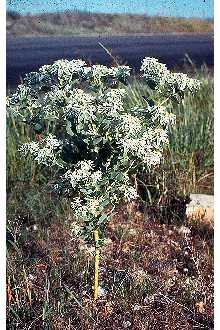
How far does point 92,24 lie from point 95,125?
52 cm

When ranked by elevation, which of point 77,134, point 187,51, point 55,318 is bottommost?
point 55,318

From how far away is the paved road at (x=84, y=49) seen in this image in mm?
2539

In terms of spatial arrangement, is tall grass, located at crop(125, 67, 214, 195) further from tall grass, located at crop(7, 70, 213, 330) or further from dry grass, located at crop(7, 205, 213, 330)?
dry grass, located at crop(7, 205, 213, 330)

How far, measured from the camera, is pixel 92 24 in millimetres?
2527

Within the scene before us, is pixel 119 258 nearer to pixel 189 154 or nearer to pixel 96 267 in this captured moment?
pixel 96 267

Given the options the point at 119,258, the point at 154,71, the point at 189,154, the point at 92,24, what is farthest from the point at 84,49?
the point at 189,154

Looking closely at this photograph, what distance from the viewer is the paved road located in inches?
100.0

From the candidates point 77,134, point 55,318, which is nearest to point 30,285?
point 55,318

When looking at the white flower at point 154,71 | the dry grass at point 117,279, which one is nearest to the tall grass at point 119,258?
the dry grass at point 117,279

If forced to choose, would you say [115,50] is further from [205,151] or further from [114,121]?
[205,151]

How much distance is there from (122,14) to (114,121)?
552mm

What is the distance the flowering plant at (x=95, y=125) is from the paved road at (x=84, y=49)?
27 centimetres

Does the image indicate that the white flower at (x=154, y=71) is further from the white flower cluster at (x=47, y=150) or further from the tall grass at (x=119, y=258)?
the tall grass at (x=119, y=258)

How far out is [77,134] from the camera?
2.24 m
